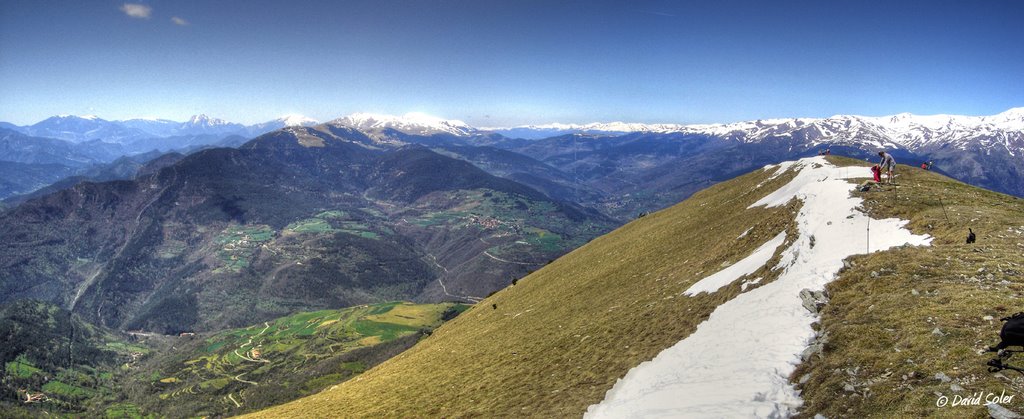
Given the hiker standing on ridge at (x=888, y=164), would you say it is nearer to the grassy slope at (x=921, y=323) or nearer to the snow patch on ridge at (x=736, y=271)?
the grassy slope at (x=921, y=323)

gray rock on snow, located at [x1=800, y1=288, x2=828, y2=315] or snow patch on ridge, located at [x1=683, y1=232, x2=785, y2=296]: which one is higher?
gray rock on snow, located at [x1=800, y1=288, x2=828, y2=315]

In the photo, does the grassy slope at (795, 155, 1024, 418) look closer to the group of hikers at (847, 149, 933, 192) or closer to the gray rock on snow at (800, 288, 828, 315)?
the gray rock on snow at (800, 288, 828, 315)

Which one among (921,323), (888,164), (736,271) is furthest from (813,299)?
(888,164)

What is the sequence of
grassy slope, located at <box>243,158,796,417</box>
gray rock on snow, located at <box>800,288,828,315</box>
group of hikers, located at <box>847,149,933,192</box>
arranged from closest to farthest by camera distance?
gray rock on snow, located at <box>800,288,828,315</box>
grassy slope, located at <box>243,158,796,417</box>
group of hikers, located at <box>847,149,933,192</box>

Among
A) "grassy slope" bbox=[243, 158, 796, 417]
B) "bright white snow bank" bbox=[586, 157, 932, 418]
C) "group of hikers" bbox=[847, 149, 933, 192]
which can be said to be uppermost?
"group of hikers" bbox=[847, 149, 933, 192]

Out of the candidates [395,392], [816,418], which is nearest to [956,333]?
[816,418]

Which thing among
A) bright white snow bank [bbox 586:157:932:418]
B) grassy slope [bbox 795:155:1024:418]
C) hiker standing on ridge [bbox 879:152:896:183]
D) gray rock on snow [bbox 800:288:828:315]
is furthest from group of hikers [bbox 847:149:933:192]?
gray rock on snow [bbox 800:288:828:315]

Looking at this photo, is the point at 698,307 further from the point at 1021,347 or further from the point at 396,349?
the point at 396,349
